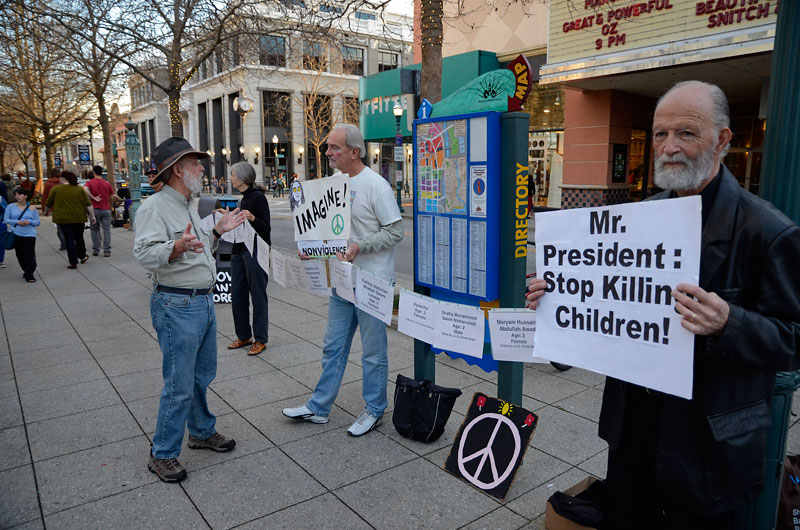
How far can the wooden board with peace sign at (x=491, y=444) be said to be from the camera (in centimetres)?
325

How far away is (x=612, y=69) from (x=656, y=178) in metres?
13.3

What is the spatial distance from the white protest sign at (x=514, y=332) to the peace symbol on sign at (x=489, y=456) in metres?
0.60

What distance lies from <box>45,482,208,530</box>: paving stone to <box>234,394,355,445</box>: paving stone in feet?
2.88

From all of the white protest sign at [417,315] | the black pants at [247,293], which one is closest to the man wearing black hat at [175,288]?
the white protest sign at [417,315]

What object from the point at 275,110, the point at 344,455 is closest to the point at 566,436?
the point at 344,455

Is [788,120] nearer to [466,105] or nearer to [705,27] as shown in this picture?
[466,105]

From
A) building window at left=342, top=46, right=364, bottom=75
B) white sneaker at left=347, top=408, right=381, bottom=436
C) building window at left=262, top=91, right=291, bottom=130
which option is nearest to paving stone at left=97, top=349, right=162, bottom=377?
white sneaker at left=347, top=408, right=381, bottom=436

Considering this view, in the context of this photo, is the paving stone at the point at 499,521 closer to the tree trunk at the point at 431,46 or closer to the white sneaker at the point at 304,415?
the white sneaker at the point at 304,415

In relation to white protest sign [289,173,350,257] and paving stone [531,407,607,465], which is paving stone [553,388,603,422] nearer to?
paving stone [531,407,607,465]

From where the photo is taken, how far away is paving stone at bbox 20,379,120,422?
447cm

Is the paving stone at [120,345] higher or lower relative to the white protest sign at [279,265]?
lower

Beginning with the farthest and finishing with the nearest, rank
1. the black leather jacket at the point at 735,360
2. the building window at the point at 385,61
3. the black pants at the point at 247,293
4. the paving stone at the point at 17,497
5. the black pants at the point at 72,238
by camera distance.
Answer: the building window at the point at 385,61
the black pants at the point at 72,238
the black pants at the point at 247,293
the paving stone at the point at 17,497
the black leather jacket at the point at 735,360

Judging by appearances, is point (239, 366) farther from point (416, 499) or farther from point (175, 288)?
point (416, 499)

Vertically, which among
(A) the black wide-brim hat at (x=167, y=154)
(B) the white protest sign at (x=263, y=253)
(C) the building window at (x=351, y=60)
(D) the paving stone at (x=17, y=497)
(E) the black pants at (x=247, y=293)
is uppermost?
(C) the building window at (x=351, y=60)
